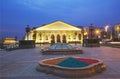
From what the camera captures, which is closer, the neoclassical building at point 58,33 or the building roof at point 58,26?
the neoclassical building at point 58,33

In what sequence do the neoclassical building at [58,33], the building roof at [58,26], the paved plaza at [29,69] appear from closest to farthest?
1. the paved plaza at [29,69]
2. the neoclassical building at [58,33]
3. the building roof at [58,26]

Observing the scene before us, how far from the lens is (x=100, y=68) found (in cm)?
1062

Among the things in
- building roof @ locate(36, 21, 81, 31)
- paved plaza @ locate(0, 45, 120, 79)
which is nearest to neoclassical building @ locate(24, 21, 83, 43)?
building roof @ locate(36, 21, 81, 31)

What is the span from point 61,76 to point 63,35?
6529 cm

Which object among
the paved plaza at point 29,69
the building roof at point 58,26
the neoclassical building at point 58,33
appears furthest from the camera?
the building roof at point 58,26

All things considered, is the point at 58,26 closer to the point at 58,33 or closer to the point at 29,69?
the point at 58,33

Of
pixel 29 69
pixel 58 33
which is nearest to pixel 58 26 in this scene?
pixel 58 33

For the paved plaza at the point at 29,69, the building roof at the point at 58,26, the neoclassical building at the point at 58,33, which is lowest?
the paved plaza at the point at 29,69

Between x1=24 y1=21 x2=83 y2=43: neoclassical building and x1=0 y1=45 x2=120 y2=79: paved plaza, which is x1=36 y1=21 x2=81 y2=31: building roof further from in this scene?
x1=0 y1=45 x2=120 y2=79: paved plaza

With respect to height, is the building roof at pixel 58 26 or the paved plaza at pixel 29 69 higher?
the building roof at pixel 58 26

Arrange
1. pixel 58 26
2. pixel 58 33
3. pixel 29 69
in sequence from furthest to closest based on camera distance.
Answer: pixel 58 33 → pixel 58 26 → pixel 29 69

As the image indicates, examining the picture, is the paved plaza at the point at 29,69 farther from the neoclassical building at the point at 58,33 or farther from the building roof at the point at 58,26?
the building roof at the point at 58,26

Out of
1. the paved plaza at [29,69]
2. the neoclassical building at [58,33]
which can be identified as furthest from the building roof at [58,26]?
the paved plaza at [29,69]

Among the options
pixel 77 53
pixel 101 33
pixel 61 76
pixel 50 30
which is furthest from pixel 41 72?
pixel 101 33
